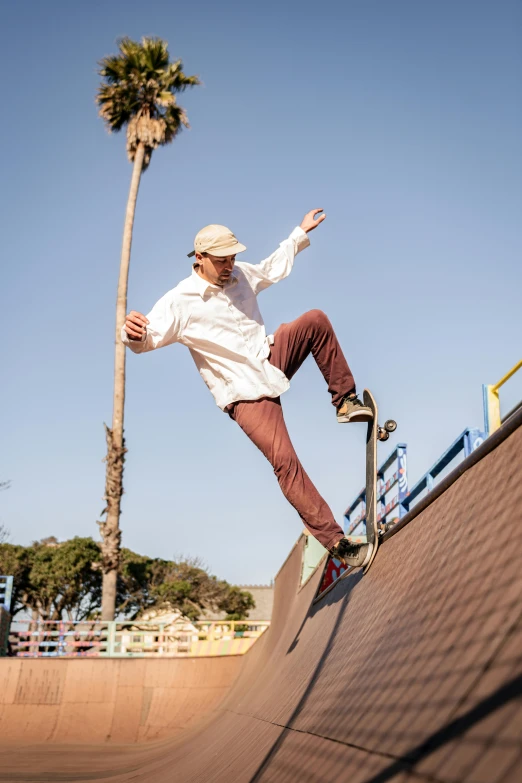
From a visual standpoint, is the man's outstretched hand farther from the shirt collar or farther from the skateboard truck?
the skateboard truck

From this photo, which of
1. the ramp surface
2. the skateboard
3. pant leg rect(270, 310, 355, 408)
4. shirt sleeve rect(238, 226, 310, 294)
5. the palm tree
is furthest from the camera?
the palm tree

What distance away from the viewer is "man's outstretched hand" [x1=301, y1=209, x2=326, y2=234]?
190 inches

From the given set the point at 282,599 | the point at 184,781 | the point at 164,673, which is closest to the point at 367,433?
the point at 184,781

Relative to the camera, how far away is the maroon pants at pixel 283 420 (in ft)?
13.4

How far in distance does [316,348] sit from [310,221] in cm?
99

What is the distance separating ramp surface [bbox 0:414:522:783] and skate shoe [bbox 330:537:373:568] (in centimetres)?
10

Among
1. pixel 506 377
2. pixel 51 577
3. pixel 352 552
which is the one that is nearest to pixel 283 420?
pixel 352 552

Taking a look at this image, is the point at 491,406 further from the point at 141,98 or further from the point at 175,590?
the point at 175,590

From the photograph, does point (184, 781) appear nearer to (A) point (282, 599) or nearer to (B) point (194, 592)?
(A) point (282, 599)

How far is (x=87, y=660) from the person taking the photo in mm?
Result: 10734

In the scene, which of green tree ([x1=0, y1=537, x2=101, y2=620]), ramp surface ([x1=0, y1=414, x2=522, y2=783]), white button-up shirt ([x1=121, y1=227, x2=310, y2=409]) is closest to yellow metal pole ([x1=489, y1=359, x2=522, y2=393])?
white button-up shirt ([x1=121, y1=227, x2=310, y2=409])

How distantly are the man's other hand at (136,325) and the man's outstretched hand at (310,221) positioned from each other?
1.42 metres

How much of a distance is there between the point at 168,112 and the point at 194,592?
19.3 meters

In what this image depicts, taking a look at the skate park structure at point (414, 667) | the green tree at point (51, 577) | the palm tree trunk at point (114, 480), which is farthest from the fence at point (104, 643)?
the skate park structure at point (414, 667)
